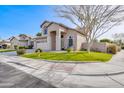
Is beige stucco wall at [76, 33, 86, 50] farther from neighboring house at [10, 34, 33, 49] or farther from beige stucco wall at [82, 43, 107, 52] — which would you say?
neighboring house at [10, 34, 33, 49]

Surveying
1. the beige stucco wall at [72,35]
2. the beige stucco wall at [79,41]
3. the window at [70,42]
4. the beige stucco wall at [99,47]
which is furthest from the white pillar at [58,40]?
the beige stucco wall at [99,47]

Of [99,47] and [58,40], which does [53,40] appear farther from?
[99,47]

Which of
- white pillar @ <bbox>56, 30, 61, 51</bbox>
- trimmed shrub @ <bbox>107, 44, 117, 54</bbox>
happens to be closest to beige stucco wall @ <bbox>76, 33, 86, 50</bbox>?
white pillar @ <bbox>56, 30, 61, 51</bbox>

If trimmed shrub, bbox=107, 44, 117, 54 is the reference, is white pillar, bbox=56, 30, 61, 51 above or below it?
above

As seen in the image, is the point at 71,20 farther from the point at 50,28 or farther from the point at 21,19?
the point at 21,19

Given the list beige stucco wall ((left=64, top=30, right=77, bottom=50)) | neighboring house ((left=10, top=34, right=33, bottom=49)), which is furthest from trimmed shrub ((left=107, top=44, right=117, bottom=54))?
neighboring house ((left=10, top=34, right=33, bottom=49))

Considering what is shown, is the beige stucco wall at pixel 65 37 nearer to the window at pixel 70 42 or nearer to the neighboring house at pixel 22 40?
the window at pixel 70 42

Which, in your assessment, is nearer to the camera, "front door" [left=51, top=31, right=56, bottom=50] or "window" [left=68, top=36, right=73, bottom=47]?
"window" [left=68, top=36, right=73, bottom=47]

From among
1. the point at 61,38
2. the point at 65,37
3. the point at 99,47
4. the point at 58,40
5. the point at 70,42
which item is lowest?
the point at 99,47

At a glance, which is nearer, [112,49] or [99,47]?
[112,49]

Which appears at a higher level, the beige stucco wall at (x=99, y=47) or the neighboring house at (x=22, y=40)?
the neighboring house at (x=22, y=40)

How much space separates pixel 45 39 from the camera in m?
24.4

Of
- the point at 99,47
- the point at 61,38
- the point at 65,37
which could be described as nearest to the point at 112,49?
the point at 99,47
